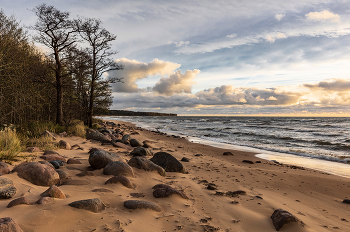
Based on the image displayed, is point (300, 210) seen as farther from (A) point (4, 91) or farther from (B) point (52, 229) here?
(A) point (4, 91)

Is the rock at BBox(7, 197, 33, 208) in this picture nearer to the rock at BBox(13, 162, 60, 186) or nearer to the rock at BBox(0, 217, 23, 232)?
the rock at BBox(0, 217, 23, 232)

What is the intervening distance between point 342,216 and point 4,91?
1373cm

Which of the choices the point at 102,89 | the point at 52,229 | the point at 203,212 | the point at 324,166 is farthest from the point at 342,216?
the point at 102,89

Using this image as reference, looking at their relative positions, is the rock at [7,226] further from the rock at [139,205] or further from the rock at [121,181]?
the rock at [121,181]

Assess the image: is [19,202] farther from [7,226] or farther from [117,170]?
[117,170]

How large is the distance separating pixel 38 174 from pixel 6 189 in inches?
32.0

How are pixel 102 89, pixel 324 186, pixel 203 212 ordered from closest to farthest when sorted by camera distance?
pixel 203 212 → pixel 324 186 → pixel 102 89

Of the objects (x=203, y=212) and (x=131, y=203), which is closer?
(x=131, y=203)

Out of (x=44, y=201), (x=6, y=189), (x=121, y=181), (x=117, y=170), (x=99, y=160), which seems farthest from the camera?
(x=99, y=160)

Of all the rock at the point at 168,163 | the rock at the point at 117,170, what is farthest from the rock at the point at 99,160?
the rock at the point at 168,163

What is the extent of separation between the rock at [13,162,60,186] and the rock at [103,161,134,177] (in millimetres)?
1099

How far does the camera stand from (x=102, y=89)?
Result: 18.2 meters

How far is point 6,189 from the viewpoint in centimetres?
281

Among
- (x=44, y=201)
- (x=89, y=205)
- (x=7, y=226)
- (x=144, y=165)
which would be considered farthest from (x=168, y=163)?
(x=7, y=226)
